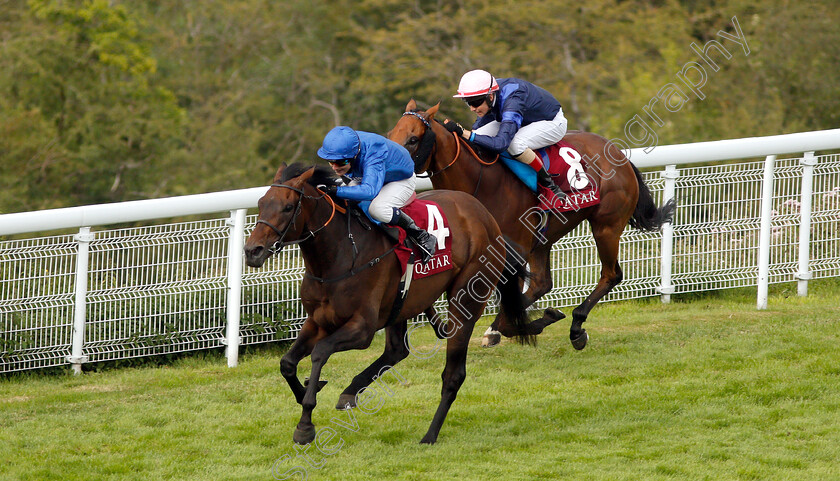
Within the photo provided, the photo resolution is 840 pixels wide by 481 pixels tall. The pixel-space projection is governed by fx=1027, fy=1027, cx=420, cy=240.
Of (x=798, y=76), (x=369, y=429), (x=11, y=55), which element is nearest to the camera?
(x=369, y=429)

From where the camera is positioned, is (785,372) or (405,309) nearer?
(405,309)

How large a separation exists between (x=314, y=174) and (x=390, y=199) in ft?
1.67

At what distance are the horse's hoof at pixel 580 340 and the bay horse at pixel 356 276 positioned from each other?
1.31 meters

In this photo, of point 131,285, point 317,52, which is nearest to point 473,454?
point 131,285

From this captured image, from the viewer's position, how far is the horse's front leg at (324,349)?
5062mm

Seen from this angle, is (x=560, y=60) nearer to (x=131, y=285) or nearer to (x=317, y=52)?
(x=317, y=52)

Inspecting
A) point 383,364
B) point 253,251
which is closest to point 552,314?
point 383,364

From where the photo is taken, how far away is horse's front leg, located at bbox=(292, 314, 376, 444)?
5062 mm

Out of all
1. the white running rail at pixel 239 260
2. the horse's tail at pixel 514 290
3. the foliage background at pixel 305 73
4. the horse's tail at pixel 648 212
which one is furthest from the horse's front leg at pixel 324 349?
the foliage background at pixel 305 73

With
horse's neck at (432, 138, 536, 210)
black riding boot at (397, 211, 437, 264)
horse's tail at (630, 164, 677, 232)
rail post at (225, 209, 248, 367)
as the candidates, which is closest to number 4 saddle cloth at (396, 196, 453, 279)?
black riding boot at (397, 211, 437, 264)

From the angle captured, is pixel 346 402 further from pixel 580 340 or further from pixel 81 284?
pixel 580 340

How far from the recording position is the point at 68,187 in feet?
60.7

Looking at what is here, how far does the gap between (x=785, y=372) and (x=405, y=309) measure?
8.92 feet

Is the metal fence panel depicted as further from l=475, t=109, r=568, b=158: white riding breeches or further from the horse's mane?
the horse's mane
